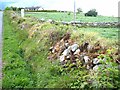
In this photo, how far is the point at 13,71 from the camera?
9.23m

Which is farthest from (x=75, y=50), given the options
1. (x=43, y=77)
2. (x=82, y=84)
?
(x=82, y=84)

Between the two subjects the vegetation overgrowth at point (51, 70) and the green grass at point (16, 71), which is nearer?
the vegetation overgrowth at point (51, 70)

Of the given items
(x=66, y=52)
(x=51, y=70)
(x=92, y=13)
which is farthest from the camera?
(x=92, y=13)

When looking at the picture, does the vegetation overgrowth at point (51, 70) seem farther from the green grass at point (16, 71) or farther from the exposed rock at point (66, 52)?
the exposed rock at point (66, 52)

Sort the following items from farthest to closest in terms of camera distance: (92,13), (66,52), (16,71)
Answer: (92,13) < (16,71) < (66,52)

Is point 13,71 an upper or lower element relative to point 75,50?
lower

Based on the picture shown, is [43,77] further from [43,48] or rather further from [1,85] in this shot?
[43,48]

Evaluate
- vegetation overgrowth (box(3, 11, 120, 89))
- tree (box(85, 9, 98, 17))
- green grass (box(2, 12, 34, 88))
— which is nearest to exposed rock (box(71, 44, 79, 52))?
vegetation overgrowth (box(3, 11, 120, 89))

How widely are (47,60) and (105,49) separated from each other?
2.34 m

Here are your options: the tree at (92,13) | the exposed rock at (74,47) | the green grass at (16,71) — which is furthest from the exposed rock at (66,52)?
the tree at (92,13)

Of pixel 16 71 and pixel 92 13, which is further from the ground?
pixel 92 13

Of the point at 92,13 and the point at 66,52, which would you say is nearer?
the point at 66,52

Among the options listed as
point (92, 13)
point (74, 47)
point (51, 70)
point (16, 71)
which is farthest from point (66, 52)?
point (92, 13)

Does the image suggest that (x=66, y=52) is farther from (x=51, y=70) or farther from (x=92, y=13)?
(x=92, y=13)
